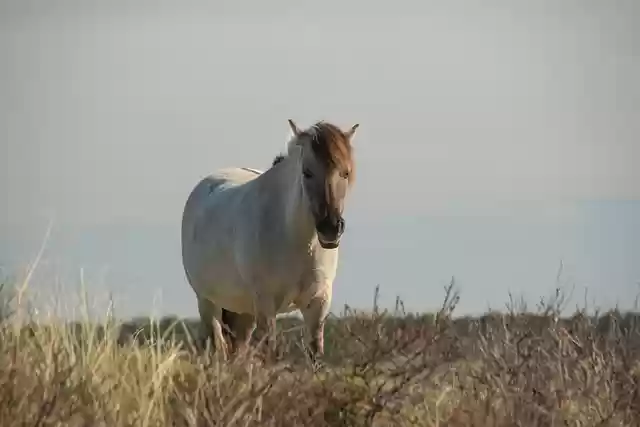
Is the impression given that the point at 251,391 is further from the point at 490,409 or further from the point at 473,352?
the point at 473,352

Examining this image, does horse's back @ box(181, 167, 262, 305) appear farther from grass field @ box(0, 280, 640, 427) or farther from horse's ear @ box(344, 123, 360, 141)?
grass field @ box(0, 280, 640, 427)

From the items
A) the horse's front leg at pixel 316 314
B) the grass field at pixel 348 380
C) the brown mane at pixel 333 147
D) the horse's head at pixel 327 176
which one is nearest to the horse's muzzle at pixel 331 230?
the horse's head at pixel 327 176

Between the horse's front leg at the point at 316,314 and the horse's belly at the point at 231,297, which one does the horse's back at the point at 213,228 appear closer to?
the horse's belly at the point at 231,297

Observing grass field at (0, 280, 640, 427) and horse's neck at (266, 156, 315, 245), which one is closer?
grass field at (0, 280, 640, 427)

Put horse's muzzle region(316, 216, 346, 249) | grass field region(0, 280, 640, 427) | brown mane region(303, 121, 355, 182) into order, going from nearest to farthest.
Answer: grass field region(0, 280, 640, 427) < horse's muzzle region(316, 216, 346, 249) < brown mane region(303, 121, 355, 182)

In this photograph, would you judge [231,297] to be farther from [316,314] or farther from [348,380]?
[348,380]

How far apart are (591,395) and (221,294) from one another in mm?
4534

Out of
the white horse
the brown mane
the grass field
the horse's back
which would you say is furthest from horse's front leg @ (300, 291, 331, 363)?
the grass field

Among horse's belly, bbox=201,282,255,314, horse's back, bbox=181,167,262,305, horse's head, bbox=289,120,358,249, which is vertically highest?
horse's head, bbox=289,120,358,249

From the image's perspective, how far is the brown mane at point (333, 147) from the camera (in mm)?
7516

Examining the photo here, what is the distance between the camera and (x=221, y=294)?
927cm

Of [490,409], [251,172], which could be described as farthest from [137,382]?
[251,172]

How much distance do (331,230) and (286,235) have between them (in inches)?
29.4

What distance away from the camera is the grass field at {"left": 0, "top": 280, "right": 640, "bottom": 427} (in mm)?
4824
